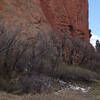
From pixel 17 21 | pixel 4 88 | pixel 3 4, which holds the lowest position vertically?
pixel 4 88

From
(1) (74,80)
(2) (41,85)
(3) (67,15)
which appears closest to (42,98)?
(2) (41,85)

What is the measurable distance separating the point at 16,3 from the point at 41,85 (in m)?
15.9

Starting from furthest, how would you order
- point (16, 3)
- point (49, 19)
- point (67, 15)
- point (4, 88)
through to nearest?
point (67, 15), point (49, 19), point (16, 3), point (4, 88)

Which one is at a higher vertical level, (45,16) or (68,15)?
(68,15)

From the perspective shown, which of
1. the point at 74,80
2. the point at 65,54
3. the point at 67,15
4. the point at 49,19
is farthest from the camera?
the point at 67,15

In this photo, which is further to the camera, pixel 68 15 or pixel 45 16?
pixel 68 15

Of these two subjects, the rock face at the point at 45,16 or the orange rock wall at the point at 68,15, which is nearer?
the rock face at the point at 45,16

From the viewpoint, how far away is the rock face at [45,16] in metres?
28.6

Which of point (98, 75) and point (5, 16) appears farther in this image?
point (98, 75)

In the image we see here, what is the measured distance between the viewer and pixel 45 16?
122 ft

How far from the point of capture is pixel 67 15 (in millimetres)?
40594

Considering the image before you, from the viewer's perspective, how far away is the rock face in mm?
28647

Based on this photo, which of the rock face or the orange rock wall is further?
the orange rock wall

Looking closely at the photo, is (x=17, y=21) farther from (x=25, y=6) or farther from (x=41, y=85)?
(x=41, y=85)
